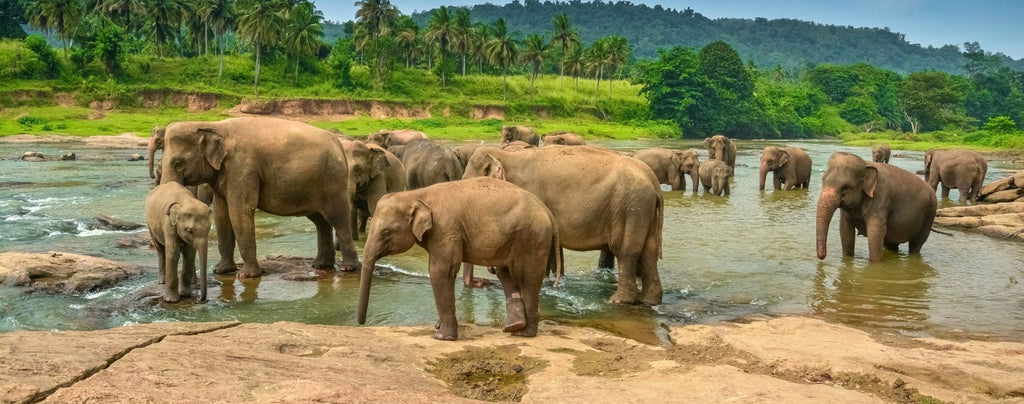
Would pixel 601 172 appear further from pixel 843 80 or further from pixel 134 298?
pixel 843 80

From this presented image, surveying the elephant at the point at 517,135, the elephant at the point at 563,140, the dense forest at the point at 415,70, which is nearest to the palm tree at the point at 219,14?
the dense forest at the point at 415,70

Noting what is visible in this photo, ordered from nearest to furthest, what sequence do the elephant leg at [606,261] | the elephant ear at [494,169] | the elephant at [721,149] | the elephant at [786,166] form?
the elephant ear at [494,169] → the elephant leg at [606,261] → the elephant at [786,166] → the elephant at [721,149]

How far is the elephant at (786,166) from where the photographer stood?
25.7 meters

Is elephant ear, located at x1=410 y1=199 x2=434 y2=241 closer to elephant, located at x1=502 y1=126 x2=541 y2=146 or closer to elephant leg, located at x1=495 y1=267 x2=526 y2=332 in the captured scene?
elephant leg, located at x1=495 y1=267 x2=526 y2=332

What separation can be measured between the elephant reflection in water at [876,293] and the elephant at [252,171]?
6.12 meters

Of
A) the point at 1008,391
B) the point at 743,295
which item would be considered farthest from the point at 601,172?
the point at 1008,391

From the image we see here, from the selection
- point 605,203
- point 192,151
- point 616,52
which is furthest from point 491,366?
point 616,52

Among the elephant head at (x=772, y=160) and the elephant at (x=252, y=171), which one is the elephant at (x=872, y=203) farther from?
the elephant head at (x=772, y=160)

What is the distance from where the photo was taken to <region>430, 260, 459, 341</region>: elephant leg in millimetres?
6988

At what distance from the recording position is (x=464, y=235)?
23.3 feet

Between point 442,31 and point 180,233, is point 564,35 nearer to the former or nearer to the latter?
point 442,31

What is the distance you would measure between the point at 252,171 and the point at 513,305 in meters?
4.24

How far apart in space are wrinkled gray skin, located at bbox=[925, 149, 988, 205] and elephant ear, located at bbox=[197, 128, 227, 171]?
64.6 ft

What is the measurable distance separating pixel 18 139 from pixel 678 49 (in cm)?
5782
